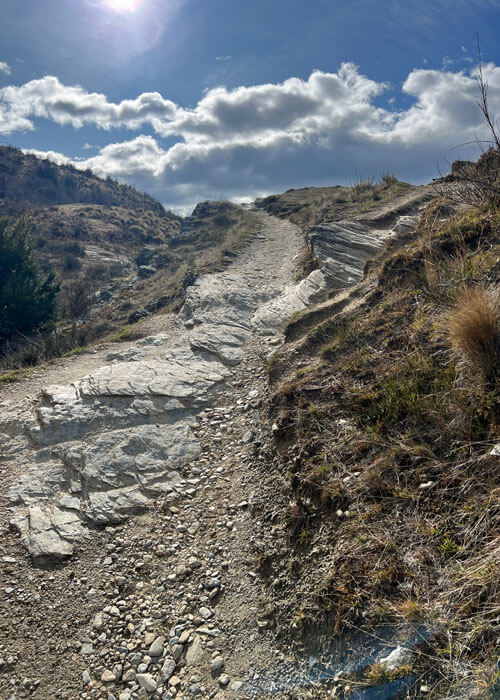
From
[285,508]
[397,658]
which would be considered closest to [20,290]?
[285,508]

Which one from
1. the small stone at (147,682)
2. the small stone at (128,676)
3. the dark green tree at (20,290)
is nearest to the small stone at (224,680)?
the small stone at (147,682)

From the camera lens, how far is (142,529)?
4.63 m

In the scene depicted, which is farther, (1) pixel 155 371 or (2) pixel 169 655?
(1) pixel 155 371

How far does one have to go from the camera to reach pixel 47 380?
790 centimetres

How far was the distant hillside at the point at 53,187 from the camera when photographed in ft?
179

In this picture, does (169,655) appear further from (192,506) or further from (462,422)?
(462,422)

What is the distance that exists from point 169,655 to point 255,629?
80cm

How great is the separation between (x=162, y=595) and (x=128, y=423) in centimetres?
280

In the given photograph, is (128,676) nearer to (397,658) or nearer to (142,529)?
(142,529)

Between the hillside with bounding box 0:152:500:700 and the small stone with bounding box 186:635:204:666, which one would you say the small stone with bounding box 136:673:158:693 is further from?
the small stone with bounding box 186:635:204:666

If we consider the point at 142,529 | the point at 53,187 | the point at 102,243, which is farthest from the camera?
the point at 53,187

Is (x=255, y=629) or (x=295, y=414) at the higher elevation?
(x=295, y=414)

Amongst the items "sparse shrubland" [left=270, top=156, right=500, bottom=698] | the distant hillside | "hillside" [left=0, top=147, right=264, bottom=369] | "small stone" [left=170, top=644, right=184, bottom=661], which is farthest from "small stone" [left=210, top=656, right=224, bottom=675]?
the distant hillside

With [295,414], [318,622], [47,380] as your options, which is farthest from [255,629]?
[47,380]
